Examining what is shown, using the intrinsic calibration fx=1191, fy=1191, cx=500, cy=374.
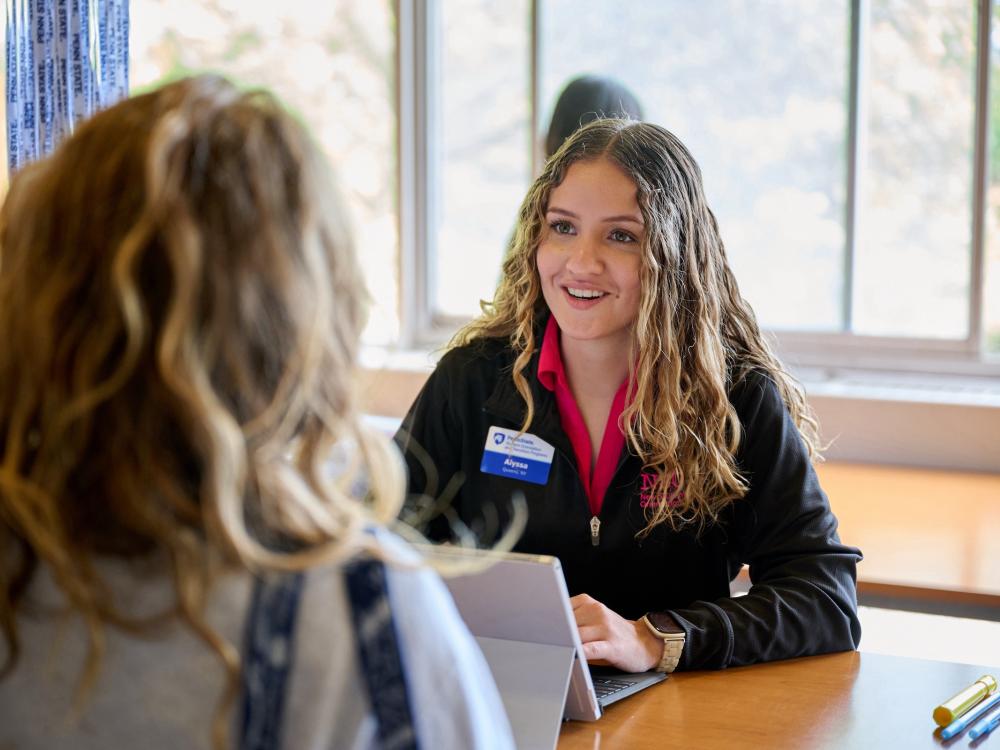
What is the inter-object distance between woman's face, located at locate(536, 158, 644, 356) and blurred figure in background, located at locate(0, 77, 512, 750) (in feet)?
3.59

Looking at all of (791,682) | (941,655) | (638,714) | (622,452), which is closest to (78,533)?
(638,714)

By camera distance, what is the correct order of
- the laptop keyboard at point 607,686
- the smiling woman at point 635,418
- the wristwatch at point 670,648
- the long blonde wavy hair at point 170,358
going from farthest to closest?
the smiling woman at point 635,418, the wristwatch at point 670,648, the laptop keyboard at point 607,686, the long blonde wavy hair at point 170,358

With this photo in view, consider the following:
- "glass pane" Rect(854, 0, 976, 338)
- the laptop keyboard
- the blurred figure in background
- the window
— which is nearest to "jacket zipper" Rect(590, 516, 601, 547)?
the laptop keyboard

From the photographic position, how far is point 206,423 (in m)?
0.75

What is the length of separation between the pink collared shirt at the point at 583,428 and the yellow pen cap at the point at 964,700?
61 centimetres

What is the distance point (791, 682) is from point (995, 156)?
2229 millimetres

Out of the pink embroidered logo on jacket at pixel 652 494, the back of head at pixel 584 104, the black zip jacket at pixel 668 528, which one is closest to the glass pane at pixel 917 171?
the back of head at pixel 584 104

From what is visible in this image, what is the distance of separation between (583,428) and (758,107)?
1.96 meters

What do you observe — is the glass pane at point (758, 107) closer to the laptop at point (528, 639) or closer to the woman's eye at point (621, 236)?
the woman's eye at point (621, 236)

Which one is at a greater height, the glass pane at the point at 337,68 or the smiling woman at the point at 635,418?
the glass pane at the point at 337,68

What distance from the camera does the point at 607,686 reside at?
1509mm

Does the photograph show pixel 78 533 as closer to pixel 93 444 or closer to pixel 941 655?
pixel 93 444

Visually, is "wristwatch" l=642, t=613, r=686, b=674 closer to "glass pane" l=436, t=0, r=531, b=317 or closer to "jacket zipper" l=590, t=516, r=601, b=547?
"jacket zipper" l=590, t=516, r=601, b=547

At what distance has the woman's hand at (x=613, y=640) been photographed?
1538 millimetres
